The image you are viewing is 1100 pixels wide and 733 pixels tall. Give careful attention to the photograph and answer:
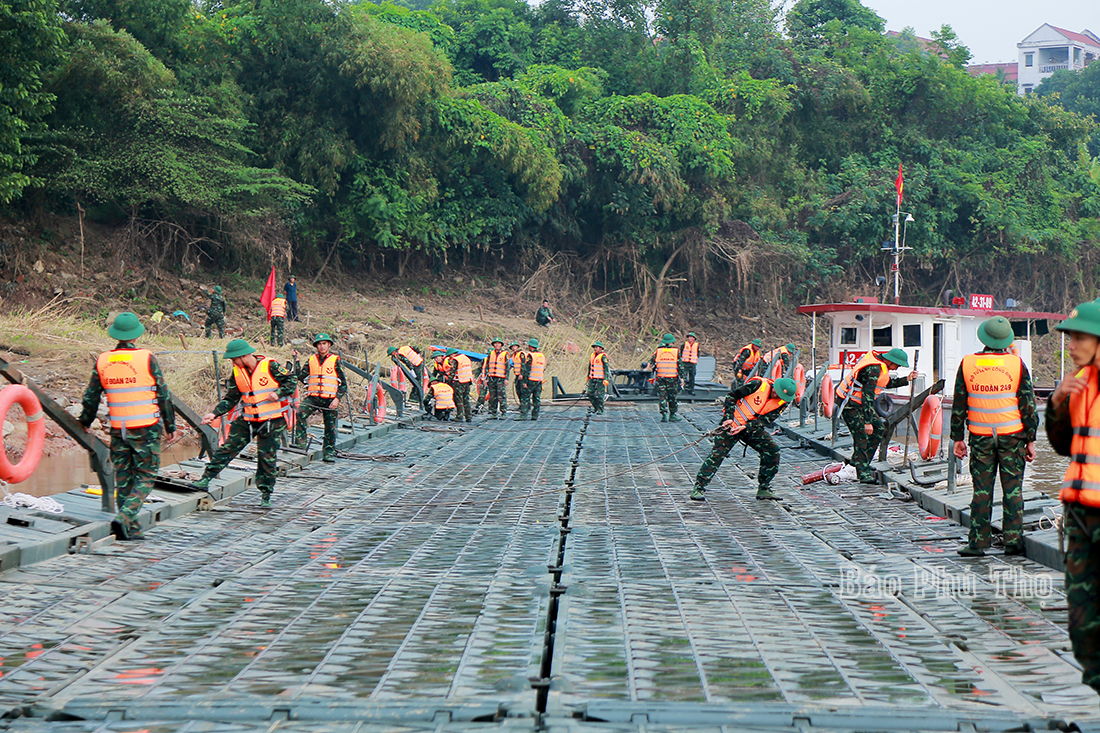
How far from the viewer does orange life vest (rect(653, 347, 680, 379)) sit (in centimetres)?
1925

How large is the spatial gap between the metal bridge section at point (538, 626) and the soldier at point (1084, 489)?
41 cm

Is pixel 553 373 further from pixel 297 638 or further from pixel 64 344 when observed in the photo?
pixel 297 638

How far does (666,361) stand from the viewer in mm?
19250

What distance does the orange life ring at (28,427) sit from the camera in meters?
6.96

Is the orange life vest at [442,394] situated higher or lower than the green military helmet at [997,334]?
lower

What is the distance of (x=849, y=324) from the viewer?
22.0 metres

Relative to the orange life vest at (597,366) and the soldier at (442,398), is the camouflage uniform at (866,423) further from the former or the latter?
the orange life vest at (597,366)

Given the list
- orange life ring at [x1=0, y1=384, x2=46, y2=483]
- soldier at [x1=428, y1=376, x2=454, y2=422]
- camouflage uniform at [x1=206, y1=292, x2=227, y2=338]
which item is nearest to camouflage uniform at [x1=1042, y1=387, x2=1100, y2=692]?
orange life ring at [x1=0, y1=384, x2=46, y2=483]

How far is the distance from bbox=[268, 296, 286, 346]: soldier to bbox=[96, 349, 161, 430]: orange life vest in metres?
16.4

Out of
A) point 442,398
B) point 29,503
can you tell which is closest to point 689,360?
point 442,398

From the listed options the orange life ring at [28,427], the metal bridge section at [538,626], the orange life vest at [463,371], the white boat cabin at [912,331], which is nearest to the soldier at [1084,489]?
the metal bridge section at [538,626]

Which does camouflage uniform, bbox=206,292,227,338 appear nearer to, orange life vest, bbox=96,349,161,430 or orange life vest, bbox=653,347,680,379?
orange life vest, bbox=653,347,680,379

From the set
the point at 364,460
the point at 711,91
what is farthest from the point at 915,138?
the point at 364,460

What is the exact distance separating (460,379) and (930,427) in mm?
10583
